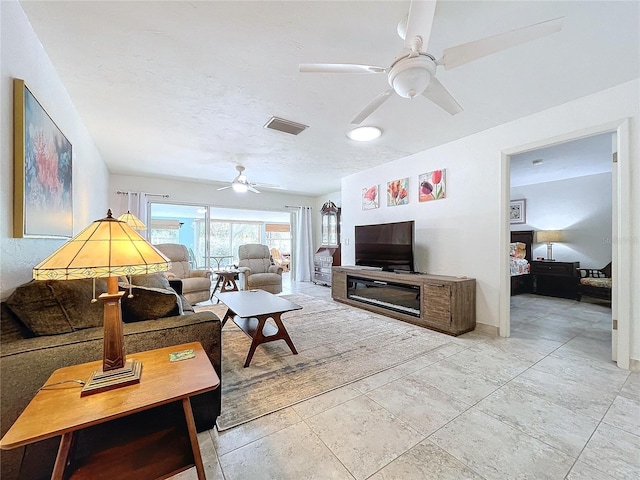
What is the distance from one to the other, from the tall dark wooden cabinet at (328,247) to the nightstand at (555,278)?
405 cm

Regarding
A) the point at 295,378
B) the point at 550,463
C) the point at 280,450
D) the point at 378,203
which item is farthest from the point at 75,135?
the point at 550,463

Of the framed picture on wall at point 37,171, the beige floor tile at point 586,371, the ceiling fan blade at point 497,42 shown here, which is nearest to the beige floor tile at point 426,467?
the beige floor tile at point 586,371

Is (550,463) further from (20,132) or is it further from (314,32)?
(20,132)

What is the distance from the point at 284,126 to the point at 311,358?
2.43m

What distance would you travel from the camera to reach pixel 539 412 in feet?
5.38

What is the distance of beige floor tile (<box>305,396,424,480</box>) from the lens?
1.29 m

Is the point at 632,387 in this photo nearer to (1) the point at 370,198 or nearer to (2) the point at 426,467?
(2) the point at 426,467

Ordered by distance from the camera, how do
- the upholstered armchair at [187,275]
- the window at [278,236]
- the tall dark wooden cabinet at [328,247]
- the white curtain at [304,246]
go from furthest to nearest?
the window at [278,236], the white curtain at [304,246], the tall dark wooden cabinet at [328,247], the upholstered armchair at [187,275]

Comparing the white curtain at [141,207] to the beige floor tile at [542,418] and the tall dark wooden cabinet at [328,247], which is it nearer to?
the tall dark wooden cabinet at [328,247]

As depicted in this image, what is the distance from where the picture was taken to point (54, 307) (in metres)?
1.29

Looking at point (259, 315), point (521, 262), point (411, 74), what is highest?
point (411, 74)

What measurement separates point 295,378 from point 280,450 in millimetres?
689

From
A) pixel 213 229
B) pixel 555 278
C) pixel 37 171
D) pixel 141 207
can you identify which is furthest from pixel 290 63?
pixel 213 229

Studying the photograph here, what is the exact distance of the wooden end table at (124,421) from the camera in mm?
822
